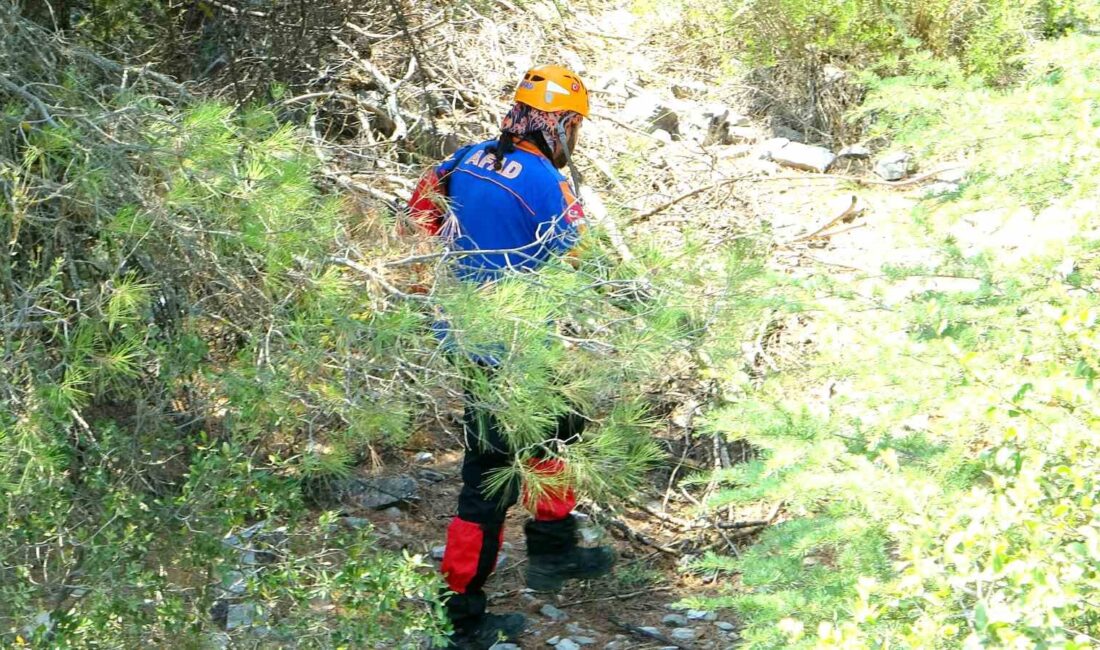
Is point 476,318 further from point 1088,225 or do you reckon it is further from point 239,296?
point 1088,225

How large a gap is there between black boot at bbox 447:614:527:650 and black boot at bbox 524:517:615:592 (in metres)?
0.21

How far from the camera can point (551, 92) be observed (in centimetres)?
395

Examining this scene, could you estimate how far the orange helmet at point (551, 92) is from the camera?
155 inches

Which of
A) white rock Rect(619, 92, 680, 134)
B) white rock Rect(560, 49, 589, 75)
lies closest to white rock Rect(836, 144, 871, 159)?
white rock Rect(619, 92, 680, 134)

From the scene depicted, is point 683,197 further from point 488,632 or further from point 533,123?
point 488,632

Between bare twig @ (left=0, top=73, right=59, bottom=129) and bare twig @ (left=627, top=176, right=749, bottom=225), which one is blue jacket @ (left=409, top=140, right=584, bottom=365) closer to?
bare twig @ (left=0, top=73, right=59, bottom=129)

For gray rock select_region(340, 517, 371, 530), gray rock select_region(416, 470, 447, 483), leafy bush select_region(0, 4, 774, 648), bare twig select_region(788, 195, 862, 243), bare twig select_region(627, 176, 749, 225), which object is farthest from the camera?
bare twig select_region(788, 195, 862, 243)

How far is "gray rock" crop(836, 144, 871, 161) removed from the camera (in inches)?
288

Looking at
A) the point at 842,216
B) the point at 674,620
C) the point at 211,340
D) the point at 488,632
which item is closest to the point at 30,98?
the point at 211,340

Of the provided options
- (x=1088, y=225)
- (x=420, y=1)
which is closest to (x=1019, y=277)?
(x=1088, y=225)

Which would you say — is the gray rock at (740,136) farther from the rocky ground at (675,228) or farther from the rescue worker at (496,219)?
the rescue worker at (496,219)

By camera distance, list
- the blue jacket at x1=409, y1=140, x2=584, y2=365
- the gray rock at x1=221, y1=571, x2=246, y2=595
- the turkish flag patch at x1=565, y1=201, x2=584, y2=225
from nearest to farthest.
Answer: the gray rock at x1=221, y1=571, x2=246, y2=595
the turkish flag patch at x1=565, y1=201, x2=584, y2=225
the blue jacket at x1=409, y1=140, x2=584, y2=365

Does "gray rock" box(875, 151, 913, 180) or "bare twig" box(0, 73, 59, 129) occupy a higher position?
"bare twig" box(0, 73, 59, 129)

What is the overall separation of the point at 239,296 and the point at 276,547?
2.60 feet
